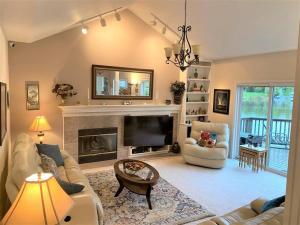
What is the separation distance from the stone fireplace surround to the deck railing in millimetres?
2142

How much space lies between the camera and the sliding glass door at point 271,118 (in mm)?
5184

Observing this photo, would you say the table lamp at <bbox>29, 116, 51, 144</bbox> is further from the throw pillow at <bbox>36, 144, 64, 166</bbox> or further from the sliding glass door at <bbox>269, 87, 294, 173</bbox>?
the sliding glass door at <bbox>269, 87, 294, 173</bbox>

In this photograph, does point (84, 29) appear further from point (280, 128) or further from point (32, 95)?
point (280, 128)

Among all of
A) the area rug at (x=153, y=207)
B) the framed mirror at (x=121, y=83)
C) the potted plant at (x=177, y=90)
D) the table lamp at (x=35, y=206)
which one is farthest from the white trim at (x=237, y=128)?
the table lamp at (x=35, y=206)

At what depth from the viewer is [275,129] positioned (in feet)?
17.8

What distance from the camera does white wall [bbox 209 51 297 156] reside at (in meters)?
4.98

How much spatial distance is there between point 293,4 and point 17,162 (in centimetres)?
427

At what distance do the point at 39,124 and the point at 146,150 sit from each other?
2.84m

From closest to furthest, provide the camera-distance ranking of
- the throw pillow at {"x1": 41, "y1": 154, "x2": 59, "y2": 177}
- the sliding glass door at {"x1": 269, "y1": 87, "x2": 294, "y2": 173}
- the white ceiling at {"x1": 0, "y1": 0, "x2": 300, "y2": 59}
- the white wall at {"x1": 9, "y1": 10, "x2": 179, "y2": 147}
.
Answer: the white ceiling at {"x1": 0, "y1": 0, "x2": 300, "y2": 59} < the throw pillow at {"x1": 41, "y1": 154, "x2": 59, "y2": 177} < the white wall at {"x1": 9, "y1": 10, "x2": 179, "y2": 147} < the sliding glass door at {"x1": 269, "y1": 87, "x2": 294, "y2": 173}

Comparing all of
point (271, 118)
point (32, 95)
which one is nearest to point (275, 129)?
point (271, 118)

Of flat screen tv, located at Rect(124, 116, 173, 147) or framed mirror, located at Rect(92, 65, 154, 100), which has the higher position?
framed mirror, located at Rect(92, 65, 154, 100)

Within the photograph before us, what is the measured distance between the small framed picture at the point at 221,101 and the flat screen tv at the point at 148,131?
143cm

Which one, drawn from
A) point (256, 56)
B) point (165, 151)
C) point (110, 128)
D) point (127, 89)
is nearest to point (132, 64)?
point (127, 89)

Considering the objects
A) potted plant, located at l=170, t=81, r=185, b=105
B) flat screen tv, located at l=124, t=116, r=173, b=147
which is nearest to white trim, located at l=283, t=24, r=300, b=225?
flat screen tv, located at l=124, t=116, r=173, b=147
